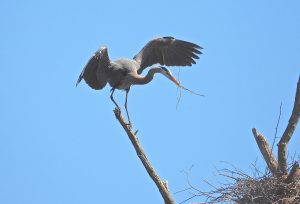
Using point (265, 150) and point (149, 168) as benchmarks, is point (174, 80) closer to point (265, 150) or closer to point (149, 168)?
point (149, 168)

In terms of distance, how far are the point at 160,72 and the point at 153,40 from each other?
998 millimetres

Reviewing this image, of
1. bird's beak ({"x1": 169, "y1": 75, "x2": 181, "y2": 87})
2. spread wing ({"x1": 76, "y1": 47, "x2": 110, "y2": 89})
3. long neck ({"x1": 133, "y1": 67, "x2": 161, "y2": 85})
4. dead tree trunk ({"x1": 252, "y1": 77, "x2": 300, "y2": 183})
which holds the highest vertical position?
spread wing ({"x1": 76, "y1": 47, "x2": 110, "y2": 89})

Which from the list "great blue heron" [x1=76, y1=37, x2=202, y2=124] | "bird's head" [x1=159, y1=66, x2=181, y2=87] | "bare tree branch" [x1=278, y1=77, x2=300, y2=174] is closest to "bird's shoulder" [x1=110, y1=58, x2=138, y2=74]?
Result: "great blue heron" [x1=76, y1=37, x2=202, y2=124]

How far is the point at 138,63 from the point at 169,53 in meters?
0.53

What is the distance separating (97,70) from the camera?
37.8ft

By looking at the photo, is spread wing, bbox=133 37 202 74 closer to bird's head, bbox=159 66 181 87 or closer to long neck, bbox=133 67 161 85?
long neck, bbox=133 67 161 85

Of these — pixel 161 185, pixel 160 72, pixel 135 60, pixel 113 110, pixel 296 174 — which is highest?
pixel 135 60

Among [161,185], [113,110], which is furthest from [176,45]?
[161,185]

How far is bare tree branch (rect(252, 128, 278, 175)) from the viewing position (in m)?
8.80

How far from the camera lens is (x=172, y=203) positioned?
8.79m

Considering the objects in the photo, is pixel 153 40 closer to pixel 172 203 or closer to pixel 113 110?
pixel 113 110

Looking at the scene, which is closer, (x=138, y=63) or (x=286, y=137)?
(x=286, y=137)

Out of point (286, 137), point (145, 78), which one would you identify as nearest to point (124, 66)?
point (145, 78)

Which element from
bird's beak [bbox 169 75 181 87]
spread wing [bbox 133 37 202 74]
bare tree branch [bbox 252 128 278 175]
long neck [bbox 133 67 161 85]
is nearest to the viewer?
bare tree branch [bbox 252 128 278 175]
